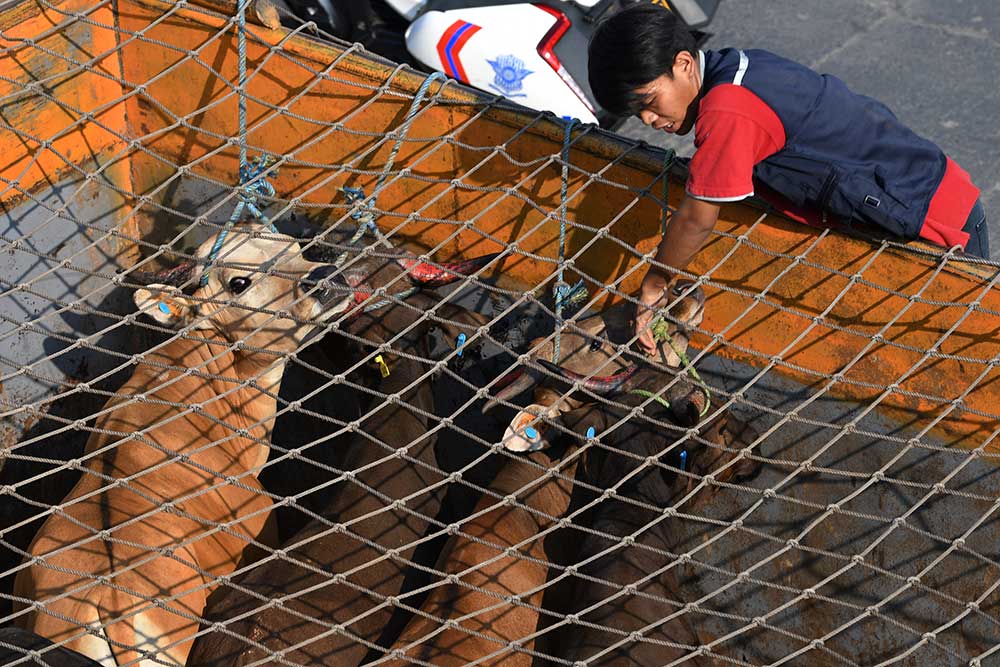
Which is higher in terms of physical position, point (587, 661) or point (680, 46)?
point (680, 46)

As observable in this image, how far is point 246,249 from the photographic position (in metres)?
3.32

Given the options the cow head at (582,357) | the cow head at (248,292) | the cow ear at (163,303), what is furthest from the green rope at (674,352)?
the cow ear at (163,303)

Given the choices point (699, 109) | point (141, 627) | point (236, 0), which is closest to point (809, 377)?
point (699, 109)

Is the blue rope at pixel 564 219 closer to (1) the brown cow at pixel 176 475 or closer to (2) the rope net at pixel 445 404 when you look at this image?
(2) the rope net at pixel 445 404

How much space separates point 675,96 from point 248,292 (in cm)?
150

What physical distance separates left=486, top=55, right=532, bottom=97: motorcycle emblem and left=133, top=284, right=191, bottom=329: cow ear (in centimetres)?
151

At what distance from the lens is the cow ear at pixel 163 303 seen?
3.20m

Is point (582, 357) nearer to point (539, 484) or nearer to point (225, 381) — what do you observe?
point (539, 484)

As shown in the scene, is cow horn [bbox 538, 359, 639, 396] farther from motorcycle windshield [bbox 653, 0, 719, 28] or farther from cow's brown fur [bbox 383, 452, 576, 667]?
motorcycle windshield [bbox 653, 0, 719, 28]

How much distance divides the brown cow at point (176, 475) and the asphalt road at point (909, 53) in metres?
2.34

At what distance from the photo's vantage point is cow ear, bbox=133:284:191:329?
3197 millimetres

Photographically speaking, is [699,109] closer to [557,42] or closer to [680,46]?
[680,46]

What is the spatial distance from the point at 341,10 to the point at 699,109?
252 cm

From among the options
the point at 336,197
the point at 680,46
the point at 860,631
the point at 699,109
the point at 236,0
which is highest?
the point at 236,0
